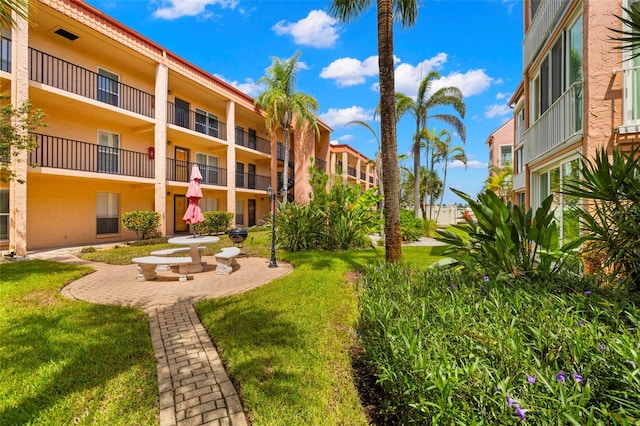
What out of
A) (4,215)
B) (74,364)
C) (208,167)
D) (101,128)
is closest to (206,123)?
(208,167)

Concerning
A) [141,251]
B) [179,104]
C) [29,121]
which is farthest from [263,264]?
[179,104]

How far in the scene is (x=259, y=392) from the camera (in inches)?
124

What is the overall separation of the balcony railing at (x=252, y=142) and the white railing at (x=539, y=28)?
64.1ft

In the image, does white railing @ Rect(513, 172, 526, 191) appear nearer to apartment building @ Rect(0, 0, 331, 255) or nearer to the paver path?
the paver path

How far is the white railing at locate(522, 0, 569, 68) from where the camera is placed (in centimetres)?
898

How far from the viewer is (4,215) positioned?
1223cm

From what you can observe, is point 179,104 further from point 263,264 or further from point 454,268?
point 454,268

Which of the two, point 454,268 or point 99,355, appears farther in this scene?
point 454,268

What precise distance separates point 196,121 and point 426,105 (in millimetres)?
17461

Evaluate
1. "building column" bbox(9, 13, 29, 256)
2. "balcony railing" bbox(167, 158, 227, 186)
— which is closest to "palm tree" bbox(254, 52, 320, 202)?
"balcony railing" bbox(167, 158, 227, 186)

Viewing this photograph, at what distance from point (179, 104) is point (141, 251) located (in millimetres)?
11795

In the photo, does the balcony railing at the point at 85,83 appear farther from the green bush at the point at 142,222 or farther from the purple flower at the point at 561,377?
the purple flower at the point at 561,377

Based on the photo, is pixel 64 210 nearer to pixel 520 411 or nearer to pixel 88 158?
pixel 88 158

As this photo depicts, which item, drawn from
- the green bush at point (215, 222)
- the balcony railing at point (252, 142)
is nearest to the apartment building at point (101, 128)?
the green bush at point (215, 222)
